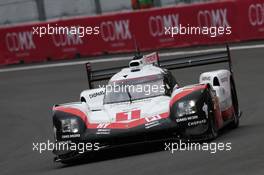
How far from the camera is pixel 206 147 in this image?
11.5 meters

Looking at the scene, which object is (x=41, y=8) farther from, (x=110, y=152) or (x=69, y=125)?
(x=69, y=125)

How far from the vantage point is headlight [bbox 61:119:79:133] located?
12.3 meters

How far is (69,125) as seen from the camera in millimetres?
12367

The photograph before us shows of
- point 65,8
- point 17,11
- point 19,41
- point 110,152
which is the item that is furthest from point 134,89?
point 17,11

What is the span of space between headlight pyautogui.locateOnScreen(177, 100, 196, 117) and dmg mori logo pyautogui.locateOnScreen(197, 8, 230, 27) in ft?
46.0

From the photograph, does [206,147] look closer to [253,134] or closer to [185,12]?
[253,134]

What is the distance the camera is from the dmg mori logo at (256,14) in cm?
2522

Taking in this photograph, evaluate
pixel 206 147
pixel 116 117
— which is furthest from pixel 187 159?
pixel 116 117

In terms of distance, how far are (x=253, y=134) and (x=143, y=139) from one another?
1.71m

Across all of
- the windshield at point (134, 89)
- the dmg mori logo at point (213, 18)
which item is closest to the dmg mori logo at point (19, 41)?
the dmg mori logo at point (213, 18)
